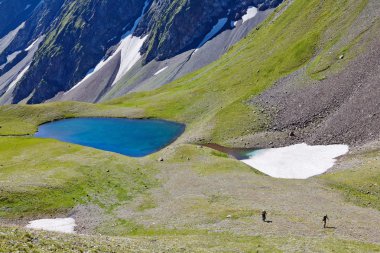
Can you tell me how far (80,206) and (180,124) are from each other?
7267 cm

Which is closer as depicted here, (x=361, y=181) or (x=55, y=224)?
(x=55, y=224)

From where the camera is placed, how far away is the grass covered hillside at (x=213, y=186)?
4256 centimetres

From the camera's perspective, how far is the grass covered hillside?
42.6m

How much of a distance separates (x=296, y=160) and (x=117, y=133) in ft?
194

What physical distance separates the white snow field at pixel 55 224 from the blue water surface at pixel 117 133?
45.8m

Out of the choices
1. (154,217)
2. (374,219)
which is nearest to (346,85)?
(374,219)

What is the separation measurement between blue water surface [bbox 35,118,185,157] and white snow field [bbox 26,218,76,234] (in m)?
45.8

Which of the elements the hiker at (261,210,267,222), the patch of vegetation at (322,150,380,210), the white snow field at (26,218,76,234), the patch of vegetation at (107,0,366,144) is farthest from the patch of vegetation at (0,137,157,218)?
the patch of vegetation at (107,0,366,144)

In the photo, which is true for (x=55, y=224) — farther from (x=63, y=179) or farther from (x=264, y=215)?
(x=264, y=215)

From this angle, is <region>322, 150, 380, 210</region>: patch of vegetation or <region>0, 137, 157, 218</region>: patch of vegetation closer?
<region>0, 137, 157, 218</region>: patch of vegetation

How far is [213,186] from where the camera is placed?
6662cm

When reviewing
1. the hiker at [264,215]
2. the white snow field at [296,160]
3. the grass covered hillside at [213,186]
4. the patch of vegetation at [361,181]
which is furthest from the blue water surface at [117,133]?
the hiker at [264,215]

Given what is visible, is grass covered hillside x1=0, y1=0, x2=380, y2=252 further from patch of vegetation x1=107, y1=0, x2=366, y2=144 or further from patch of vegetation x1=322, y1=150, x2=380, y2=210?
patch of vegetation x1=107, y1=0, x2=366, y2=144

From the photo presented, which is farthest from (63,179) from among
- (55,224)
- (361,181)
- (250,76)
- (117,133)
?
(250,76)
